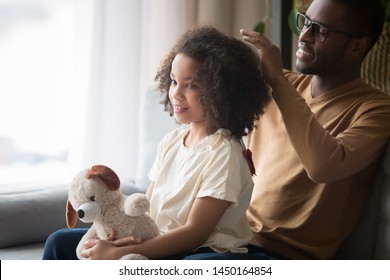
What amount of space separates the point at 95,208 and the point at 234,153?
0.29 metres

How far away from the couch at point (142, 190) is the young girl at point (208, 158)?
0.33 metres

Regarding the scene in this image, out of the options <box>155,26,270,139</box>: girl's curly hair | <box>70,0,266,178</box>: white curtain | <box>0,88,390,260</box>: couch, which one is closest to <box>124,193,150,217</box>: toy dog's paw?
<box>155,26,270,139</box>: girl's curly hair

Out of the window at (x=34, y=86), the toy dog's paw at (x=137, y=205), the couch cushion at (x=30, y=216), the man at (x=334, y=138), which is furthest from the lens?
the window at (x=34, y=86)

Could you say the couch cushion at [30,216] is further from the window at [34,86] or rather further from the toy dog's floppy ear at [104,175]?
the toy dog's floppy ear at [104,175]

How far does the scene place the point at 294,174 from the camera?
1492 mm

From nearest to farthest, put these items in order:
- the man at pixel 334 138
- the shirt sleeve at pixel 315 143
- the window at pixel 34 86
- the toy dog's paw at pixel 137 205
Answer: the toy dog's paw at pixel 137 205, the shirt sleeve at pixel 315 143, the man at pixel 334 138, the window at pixel 34 86

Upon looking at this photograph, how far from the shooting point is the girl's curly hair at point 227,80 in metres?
1.32

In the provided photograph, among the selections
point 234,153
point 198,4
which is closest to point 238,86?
point 234,153

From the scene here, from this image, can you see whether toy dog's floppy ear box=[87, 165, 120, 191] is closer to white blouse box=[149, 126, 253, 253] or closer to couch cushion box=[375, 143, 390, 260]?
white blouse box=[149, 126, 253, 253]

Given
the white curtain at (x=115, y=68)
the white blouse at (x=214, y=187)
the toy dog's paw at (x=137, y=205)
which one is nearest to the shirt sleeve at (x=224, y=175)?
the white blouse at (x=214, y=187)

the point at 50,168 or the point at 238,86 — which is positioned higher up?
the point at 238,86

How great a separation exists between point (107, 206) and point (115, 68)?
1.16m
